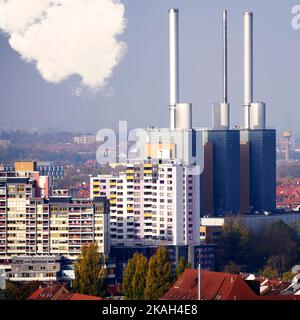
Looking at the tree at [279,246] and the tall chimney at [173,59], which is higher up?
the tall chimney at [173,59]

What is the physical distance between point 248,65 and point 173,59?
135 centimetres

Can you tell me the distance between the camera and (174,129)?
17984 millimetres

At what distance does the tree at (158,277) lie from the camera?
7557 mm

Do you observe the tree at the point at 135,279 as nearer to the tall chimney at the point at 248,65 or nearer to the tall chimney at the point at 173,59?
the tall chimney at the point at 173,59

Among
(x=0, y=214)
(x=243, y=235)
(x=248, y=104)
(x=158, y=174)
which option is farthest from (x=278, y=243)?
(x=248, y=104)

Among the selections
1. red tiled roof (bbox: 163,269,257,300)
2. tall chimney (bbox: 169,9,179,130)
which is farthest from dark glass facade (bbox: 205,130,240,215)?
red tiled roof (bbox: 163,269,257,300)

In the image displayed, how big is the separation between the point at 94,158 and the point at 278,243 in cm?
558

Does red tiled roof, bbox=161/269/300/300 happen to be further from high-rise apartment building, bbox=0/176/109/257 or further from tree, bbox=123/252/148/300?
high-rise apartment building, bbox=0/176/109/257

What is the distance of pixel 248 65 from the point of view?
775 inches

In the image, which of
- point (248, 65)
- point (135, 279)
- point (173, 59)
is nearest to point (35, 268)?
point (135, 279)

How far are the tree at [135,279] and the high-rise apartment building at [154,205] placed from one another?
13.7 feet

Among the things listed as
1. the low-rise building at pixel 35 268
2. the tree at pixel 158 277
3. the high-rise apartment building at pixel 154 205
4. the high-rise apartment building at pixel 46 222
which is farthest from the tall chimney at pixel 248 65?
the tree at pixel 158 277

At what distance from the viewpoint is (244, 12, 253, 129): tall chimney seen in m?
19.5

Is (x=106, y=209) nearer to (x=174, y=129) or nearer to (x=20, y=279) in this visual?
(x=20, y=279)
